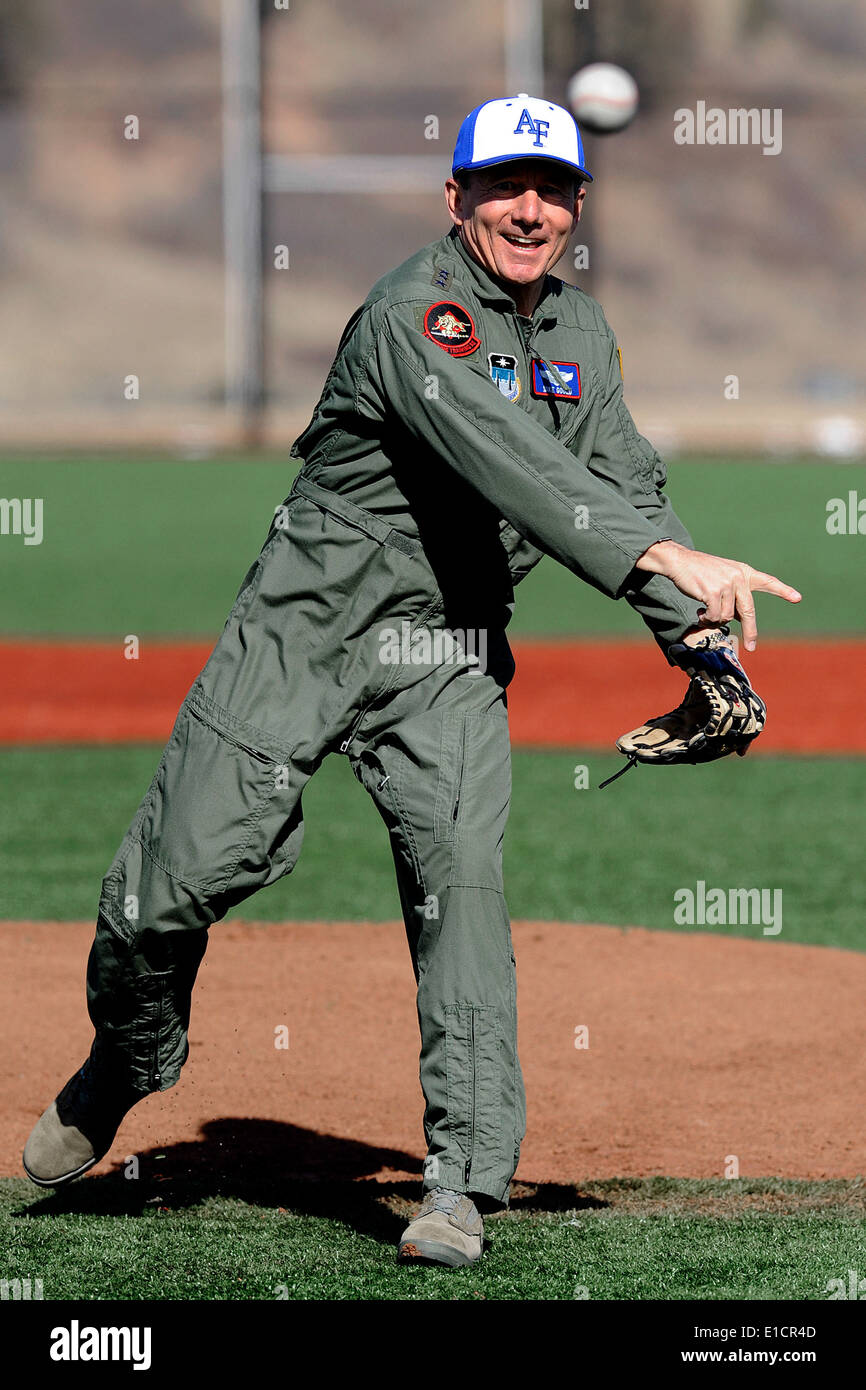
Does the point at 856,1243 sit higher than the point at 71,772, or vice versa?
the point at 71,772

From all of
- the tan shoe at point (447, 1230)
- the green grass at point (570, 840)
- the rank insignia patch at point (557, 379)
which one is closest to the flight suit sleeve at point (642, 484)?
the rank insignia patch at point (557, 379)

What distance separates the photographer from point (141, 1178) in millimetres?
4730

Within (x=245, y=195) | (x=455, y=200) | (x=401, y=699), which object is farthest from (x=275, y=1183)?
(x=245, y=195)

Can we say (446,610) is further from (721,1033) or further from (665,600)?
(721,1033)

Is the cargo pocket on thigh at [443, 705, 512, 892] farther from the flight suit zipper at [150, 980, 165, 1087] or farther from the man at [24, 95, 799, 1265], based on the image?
the flight suit zipper at [150, 980, 165, 1087]

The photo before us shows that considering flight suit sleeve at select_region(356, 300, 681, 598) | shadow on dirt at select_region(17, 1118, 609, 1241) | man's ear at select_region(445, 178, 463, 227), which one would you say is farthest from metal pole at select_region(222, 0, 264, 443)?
flight suit sleeve at select_region(356, 300, 681, 598)

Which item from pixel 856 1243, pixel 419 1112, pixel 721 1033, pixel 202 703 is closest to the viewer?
pixel 202 703

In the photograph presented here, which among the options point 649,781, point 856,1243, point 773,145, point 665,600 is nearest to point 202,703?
point 665,600

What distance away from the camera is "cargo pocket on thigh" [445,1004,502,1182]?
3.74m

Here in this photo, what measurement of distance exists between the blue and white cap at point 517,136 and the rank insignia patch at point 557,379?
0.38 m

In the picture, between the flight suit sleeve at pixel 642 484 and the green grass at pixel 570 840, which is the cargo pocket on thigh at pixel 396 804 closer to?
the flight suit sleeve at pixel 642 484

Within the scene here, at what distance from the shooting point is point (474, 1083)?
3.76 meters

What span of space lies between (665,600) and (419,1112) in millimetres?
1957
